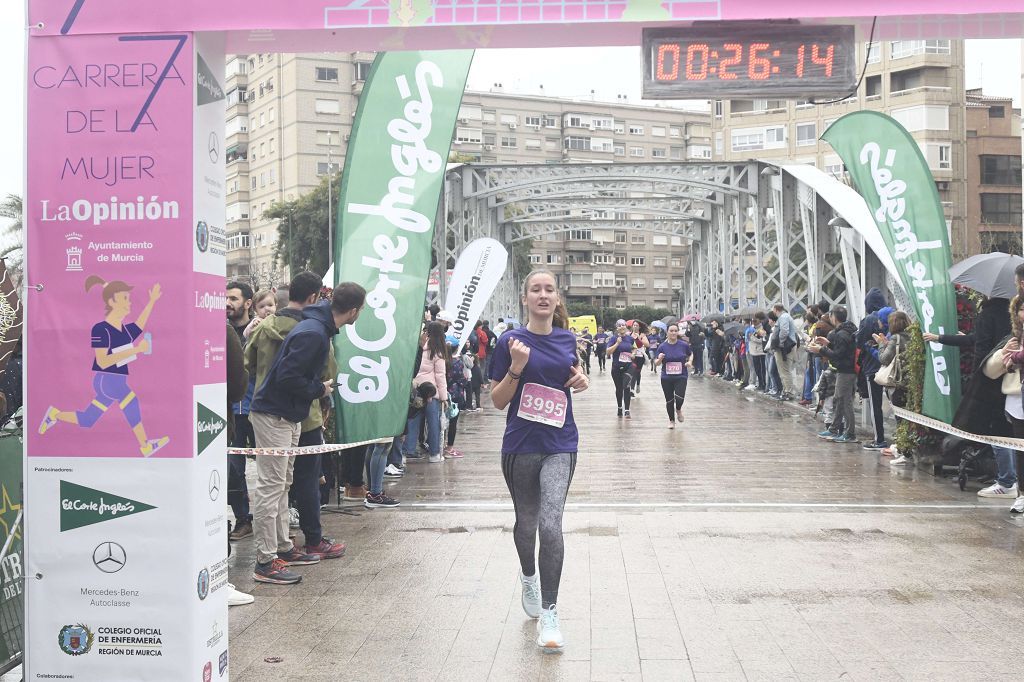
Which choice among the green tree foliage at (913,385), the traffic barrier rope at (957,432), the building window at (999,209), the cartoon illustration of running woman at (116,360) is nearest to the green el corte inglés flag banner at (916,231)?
the traffic barrier rope at (957,432)

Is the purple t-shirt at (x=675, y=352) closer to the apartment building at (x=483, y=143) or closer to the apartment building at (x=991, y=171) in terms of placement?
the apartment building at (x=483, y=143)

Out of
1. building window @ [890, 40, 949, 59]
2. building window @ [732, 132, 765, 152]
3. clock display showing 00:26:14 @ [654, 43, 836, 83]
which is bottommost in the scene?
clock display showing 00:26:14 @ [654, 43, 836, 83]

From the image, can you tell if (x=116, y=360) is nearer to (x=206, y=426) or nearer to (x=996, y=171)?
(x=206, y=426)

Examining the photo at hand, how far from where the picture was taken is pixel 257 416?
24.2 ft

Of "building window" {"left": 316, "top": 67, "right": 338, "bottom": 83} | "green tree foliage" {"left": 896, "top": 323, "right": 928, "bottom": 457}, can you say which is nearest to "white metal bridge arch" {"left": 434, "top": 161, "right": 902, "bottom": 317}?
"green tree foliage" {"left": 896, "top": 323, "right": 928, "bottom": 457}

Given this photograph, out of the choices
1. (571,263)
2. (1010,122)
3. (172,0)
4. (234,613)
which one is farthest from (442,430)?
(571,263)

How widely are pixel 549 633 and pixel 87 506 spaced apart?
2236mm

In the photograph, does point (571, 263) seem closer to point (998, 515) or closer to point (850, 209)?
point (850, 209)

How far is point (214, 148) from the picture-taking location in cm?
498

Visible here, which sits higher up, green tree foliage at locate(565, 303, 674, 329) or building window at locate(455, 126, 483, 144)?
building window at locate(455, 126, 483, 144)

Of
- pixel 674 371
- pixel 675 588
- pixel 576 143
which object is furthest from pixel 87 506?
pixel 576 143

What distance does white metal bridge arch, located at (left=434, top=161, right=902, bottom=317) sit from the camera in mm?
23188

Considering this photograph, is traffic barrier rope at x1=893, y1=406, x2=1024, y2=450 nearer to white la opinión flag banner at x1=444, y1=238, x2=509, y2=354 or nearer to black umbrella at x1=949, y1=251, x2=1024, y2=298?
black umbrella at x1=949, y1=251, x2=1024, y2=298

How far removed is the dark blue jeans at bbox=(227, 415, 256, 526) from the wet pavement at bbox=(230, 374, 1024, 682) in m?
0.64
